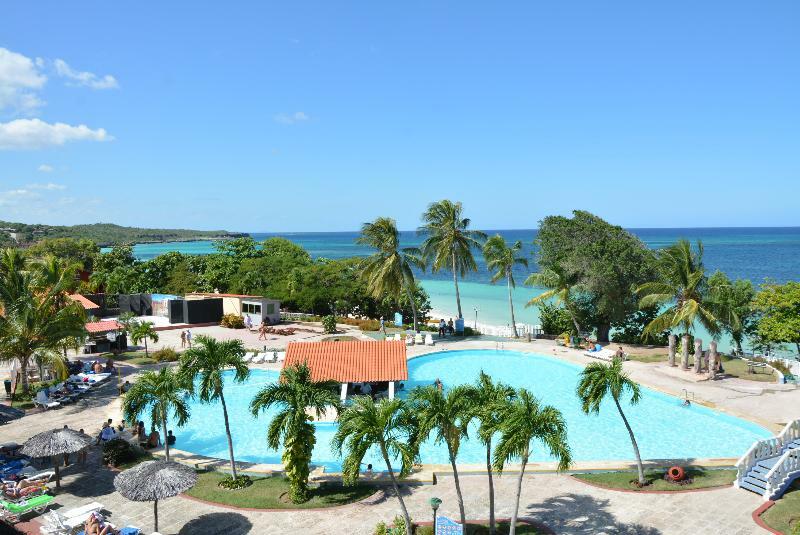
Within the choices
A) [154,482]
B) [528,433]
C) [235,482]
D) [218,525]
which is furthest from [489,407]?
[235,482]

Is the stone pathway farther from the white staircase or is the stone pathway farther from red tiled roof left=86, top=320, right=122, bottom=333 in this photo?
red tiled roof left=86, top=320, right=122, bottom=333

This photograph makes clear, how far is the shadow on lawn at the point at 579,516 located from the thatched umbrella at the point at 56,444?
467 inches

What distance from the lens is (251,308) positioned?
132ft

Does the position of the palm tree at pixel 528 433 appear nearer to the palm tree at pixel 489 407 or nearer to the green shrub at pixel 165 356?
the palm tree at pixel 489 407

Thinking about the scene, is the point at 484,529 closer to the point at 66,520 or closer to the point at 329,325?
the point at 66,520

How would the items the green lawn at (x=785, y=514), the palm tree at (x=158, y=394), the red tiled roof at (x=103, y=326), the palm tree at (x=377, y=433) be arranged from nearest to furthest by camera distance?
the palm tree at (x=377, y=433) → the green lawn at (x=785, y=514) → the palm tree at (x=158, y=394) → the red tiled roof at (x=103, y=326)

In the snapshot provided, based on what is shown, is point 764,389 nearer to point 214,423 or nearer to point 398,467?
point 398,467

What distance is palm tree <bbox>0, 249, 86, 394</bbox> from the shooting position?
20781 mm

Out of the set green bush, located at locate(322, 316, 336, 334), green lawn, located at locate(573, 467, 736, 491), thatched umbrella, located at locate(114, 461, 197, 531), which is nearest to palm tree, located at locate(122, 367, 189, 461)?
thatched umbrella, located at locate(114, 461, 197, 531)

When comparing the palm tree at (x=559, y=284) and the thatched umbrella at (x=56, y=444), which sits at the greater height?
the palm tree at (x=559, y=284)

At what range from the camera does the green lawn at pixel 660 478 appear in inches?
551

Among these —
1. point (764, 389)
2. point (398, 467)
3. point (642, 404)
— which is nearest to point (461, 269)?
point (642, 404)

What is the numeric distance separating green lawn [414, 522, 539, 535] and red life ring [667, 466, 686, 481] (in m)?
4.81

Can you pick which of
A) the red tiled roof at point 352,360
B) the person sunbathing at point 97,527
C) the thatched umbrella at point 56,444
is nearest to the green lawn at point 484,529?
the person sunbathing at point 97,527
